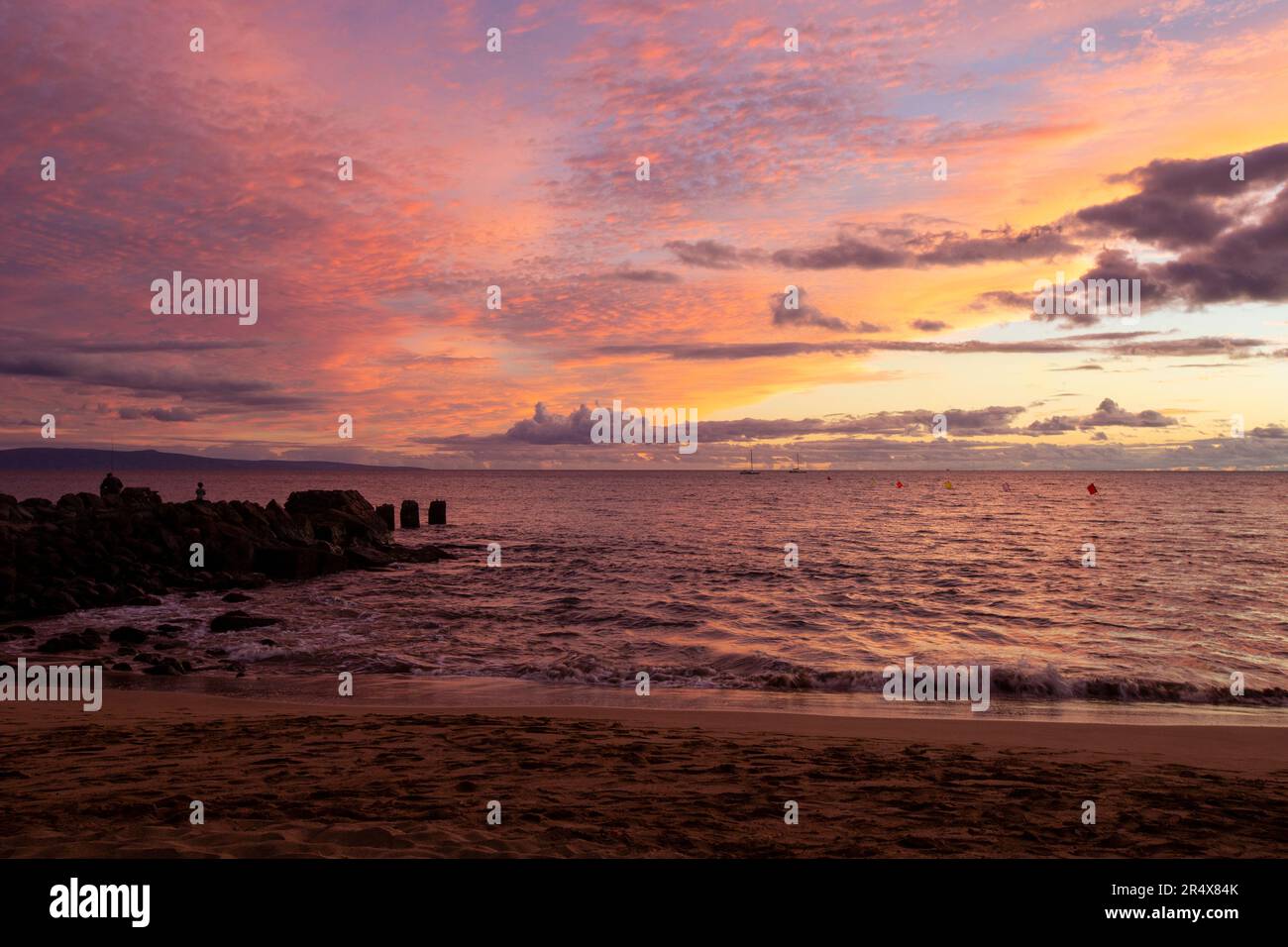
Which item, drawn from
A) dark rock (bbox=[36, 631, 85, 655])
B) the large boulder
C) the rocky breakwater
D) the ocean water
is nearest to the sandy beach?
the ocean water

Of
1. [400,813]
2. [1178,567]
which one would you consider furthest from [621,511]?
[400,813]

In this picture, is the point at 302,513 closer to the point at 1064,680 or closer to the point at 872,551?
the point at 872,551

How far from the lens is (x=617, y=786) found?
7.92m

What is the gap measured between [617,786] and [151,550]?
92.2 ft

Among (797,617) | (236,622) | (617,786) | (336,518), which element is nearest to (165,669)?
(236,622)

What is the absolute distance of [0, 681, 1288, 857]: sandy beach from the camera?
6.20m

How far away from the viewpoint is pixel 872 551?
144 feet

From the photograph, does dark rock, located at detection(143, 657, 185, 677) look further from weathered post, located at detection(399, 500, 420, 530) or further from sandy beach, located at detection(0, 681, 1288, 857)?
weathered post, located at detection(399, 500, 420, 530)

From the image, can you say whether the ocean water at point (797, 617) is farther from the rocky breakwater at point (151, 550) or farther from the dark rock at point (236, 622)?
the rocky breakwater at point (151, 550)

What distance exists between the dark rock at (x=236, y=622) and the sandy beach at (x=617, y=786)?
899cm

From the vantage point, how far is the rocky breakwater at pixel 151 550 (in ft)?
80.7

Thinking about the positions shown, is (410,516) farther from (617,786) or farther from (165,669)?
(617,786)

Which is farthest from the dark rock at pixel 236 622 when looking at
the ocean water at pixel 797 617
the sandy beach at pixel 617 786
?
the sandy beach at pixel 617 786

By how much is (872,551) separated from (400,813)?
40.1 metres
